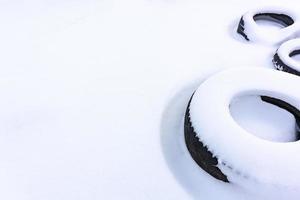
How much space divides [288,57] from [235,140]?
0.55m

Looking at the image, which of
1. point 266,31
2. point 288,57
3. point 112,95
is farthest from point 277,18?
point 112,95

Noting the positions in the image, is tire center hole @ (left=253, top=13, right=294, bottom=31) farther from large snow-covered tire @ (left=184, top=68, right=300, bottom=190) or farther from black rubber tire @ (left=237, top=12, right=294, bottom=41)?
large snow-covered tire @ (left=184, top=68, right=300, bottom=190)

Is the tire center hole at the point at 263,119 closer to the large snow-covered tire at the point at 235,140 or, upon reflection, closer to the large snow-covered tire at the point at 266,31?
the large snow-covered tire at the point at 235,140

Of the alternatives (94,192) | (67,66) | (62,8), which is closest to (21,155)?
(94,192)

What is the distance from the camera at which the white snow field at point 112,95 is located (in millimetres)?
815

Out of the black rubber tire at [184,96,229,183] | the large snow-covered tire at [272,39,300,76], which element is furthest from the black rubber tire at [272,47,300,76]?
the black rubber tire at [184,96,229,183]

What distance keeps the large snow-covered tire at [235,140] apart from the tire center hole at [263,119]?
34mm

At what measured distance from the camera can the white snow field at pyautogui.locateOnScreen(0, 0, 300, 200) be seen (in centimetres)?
82

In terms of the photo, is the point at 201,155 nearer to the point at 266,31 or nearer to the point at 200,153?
the point at 200,153

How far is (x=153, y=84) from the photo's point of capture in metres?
1.13

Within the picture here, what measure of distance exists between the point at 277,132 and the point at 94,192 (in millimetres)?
528

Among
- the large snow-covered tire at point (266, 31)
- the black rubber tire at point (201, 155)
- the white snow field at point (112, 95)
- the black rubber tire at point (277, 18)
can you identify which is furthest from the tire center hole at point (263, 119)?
the black rubber tire at point (277, 18)

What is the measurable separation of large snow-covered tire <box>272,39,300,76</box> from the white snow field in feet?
0.22

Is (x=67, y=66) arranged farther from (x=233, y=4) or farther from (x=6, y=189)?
(x=233, y=4)
